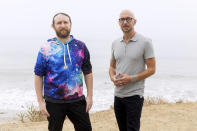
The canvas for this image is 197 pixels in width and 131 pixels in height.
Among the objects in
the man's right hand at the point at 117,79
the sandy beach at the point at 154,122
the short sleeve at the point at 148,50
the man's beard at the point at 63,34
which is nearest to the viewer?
the man's beard at the point at 63,34

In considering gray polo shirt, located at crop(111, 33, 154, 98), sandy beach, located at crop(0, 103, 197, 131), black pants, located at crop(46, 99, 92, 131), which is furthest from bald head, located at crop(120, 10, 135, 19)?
sandy beach, located at crop(0, 103, 197, 131)

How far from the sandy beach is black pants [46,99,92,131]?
2516 millimetres

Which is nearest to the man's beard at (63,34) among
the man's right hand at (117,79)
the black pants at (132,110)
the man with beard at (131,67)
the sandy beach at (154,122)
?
the man with beard at (131,67)

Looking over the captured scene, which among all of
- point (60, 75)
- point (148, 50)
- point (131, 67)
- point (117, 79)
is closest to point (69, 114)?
point (60, 75)

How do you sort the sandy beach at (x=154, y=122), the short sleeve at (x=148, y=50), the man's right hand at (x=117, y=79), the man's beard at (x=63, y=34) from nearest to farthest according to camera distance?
the man's beard at (x=63, y=34), the short sleeve at (x=148, y=50), the man's right hand at (x=117, y=79), the sandy beach at (x=154, y=122)

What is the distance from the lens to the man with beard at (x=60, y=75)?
3.07 meters

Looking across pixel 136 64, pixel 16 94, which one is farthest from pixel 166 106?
pixel 16 94

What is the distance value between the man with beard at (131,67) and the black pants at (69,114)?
0.52 metres

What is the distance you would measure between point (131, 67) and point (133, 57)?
0.43ft

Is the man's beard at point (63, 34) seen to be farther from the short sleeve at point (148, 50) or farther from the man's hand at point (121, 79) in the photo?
the short sleeve at point (148, 50)

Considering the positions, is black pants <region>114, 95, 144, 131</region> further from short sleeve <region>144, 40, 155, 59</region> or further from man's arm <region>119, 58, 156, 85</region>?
short sleeve <region>144, 40, 155, 59</region>

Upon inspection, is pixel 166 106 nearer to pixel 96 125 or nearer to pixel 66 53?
pixel 96 125

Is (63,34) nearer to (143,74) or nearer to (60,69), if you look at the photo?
(60,69)

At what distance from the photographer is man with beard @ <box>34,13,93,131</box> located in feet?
10.1
